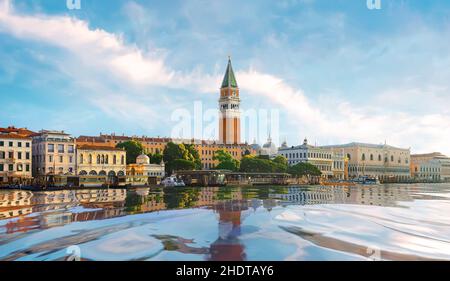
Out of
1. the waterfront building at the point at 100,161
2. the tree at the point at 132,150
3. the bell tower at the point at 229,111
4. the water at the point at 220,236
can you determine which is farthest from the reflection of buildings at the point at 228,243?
the bell tower at the point at 229,111

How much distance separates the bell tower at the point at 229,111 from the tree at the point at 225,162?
29.7 feet

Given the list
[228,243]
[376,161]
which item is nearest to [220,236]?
[228,243]

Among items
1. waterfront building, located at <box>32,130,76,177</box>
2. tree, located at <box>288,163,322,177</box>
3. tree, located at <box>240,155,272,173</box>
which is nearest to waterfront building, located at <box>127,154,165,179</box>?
waterfront building, located at <box>32,130,76,177</box>

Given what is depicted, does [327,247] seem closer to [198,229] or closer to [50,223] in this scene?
[198,229]

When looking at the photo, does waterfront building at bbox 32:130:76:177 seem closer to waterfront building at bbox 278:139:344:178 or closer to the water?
the water

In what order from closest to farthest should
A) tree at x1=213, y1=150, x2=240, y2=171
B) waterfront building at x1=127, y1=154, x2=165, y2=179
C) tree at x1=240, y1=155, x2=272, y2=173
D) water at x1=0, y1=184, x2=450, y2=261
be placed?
water at x1=0, y1=184, x2=450, y2=261 → waterfront building at x1=127, y1=154, x2=165, y2=179 → tree at x1=240, y1=155, x2=272, y2=173 → tree at x1=213, y1=150, x2=240, y2=171

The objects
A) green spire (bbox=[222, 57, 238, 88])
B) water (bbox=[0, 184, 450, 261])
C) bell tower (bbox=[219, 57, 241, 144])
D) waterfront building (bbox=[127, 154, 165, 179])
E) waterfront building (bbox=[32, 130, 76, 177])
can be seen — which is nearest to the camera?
water (bbox=[0, 184, 450, 261])

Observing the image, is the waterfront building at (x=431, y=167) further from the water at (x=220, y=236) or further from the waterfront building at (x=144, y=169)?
the water at (x=220, y=236)

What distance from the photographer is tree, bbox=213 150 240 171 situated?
2921 inches

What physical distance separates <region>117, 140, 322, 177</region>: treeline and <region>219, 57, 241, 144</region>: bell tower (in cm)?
707

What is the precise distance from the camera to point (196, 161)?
72.3 m

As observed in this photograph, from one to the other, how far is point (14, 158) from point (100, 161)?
36.4ft
